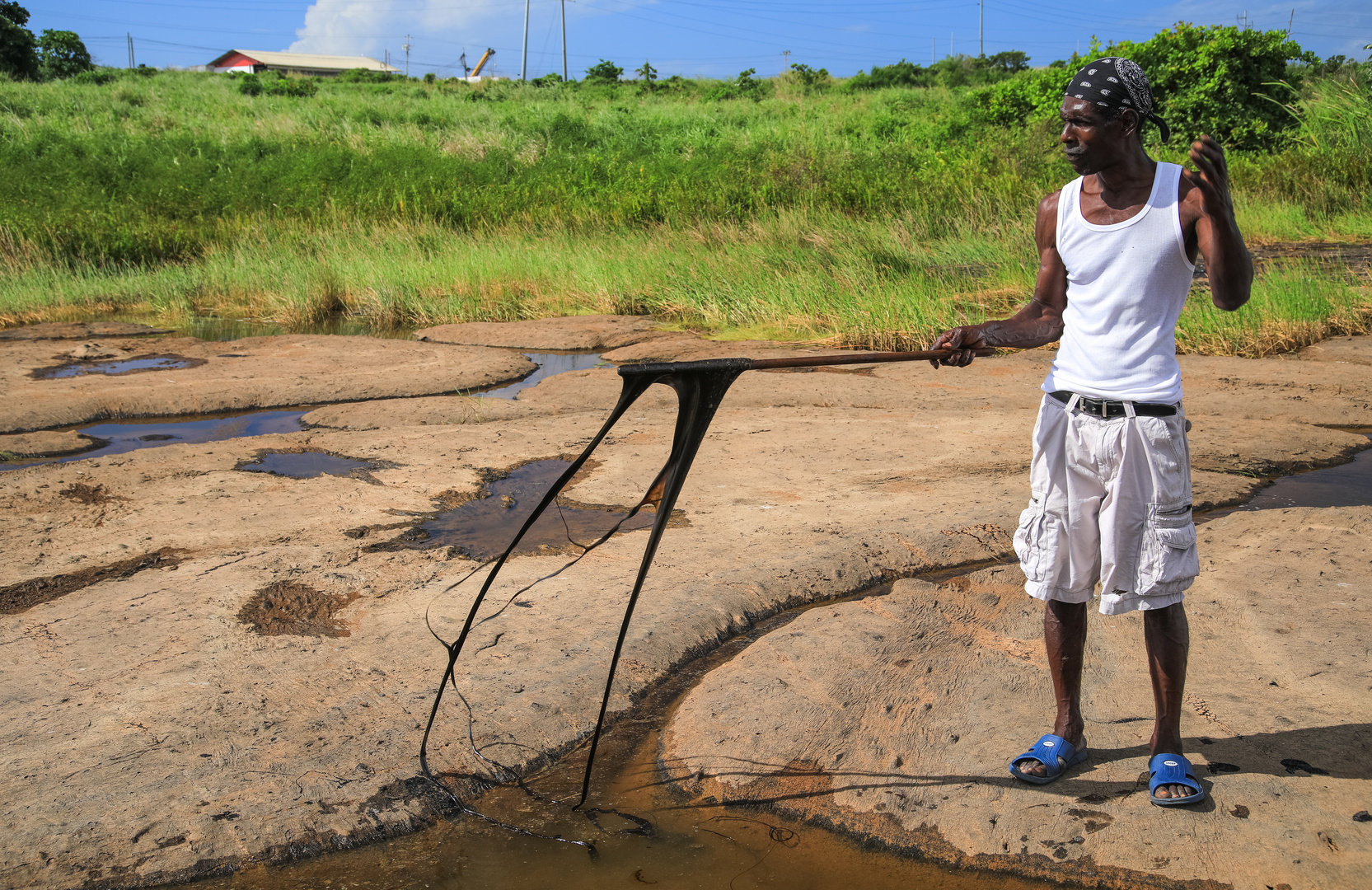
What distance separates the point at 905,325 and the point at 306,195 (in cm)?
941

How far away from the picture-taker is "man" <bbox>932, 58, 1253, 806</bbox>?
200cm

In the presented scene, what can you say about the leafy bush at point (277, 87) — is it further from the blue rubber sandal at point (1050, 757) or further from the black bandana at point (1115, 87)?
the blue rubber sandal at point (1050, 757)

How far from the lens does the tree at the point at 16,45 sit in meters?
31.1

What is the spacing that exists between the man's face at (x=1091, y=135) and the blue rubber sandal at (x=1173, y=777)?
1259 mm

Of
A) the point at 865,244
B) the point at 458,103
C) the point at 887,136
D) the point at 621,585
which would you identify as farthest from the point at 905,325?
the point at 458,103

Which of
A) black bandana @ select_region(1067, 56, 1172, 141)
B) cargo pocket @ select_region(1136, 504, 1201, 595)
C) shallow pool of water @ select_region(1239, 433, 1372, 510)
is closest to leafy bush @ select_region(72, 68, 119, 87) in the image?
shallow pool of water @ select_region(1239, 433, 1372, 510)

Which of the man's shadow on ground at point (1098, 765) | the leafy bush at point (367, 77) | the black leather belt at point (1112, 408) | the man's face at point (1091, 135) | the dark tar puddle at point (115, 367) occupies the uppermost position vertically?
the leafy bush at point (367, 77)

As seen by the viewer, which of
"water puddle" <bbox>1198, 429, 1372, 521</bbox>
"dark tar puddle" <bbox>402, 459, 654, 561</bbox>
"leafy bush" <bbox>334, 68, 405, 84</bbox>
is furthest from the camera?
"leafy bush" <bbox>334, 68, 405, 84</bbox>

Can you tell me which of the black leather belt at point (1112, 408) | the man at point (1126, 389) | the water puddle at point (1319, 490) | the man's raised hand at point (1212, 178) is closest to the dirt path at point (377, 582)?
the water puddle at point (1319, 490)

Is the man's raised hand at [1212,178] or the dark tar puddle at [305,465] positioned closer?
the man's raised hand at [1212,178]

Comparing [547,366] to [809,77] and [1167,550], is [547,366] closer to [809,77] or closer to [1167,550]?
[1167,550]

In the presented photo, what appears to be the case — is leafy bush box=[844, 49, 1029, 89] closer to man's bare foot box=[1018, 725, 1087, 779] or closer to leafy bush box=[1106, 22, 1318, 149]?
leafy bush box=[1106, 22, 1318, 149]

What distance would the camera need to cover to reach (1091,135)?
6.69 ft

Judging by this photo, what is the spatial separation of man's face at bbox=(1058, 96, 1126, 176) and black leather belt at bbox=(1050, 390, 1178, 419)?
470 millimetres
